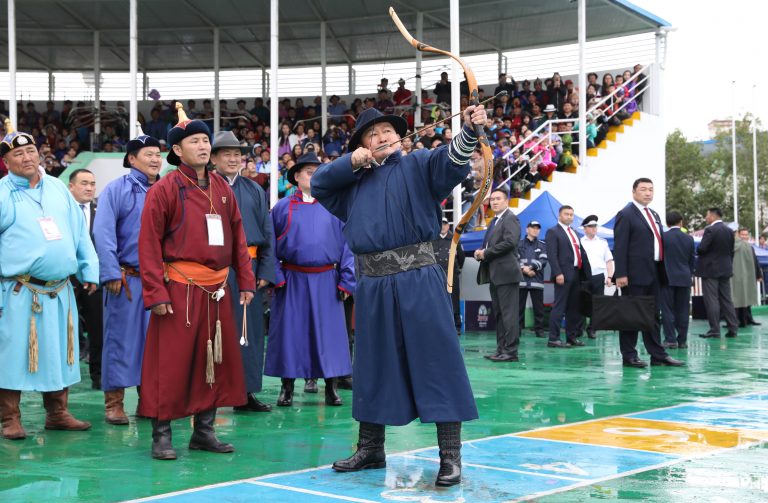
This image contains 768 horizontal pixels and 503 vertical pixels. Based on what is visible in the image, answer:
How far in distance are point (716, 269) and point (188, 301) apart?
1164 centimetres

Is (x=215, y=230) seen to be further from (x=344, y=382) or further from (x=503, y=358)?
(x=503, y=358)

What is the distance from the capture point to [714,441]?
636cm

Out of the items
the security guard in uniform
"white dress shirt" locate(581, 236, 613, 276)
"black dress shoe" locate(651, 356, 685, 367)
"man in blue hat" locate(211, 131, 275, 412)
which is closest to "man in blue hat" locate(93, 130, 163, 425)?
"man in blue hat" locate(211, 131, 275, 412)

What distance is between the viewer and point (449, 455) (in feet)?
17.0

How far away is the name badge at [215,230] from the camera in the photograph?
6074mm

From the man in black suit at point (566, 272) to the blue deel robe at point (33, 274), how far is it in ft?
27.1

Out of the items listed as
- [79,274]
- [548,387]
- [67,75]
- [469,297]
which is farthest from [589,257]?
[67,75]

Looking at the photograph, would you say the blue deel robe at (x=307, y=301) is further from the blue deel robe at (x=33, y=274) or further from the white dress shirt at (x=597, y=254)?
the white dress shirt at (x=597, y=254)

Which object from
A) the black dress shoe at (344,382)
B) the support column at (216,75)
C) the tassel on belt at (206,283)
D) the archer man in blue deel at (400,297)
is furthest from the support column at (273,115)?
the archer man in blue deel at (400,297)

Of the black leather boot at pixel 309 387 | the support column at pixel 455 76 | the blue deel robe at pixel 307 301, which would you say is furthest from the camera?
the support column at pixel 455 76

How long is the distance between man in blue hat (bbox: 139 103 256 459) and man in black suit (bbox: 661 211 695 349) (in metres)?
8.71

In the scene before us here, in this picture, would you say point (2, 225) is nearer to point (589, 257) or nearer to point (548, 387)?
point (548, 387)

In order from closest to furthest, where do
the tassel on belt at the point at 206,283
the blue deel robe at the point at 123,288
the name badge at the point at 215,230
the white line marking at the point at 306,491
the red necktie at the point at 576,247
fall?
1. the white line marking at the point at 306,491
2. the tassel on belt at the point at 206,283
3. the name badge at the point at 215,230
4. the blue deel robe at the point at 123,288
5. the red necktie at the point at 576,247

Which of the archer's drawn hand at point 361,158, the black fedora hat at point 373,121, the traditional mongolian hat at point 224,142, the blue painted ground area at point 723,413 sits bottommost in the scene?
the blue painted ground area at point 723,413
